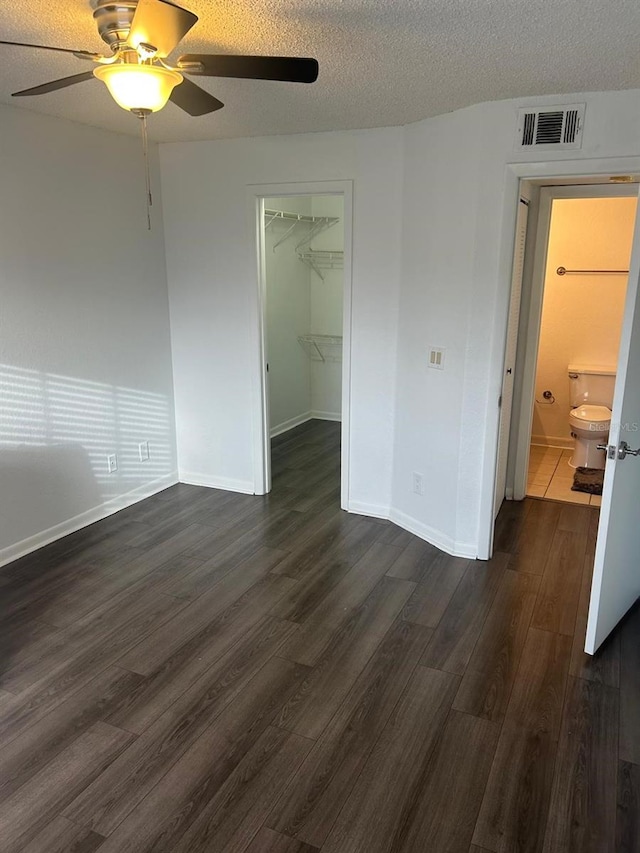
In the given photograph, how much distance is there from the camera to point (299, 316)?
635 centimetres

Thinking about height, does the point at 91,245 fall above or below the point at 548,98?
below

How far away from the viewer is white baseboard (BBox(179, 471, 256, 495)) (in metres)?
4.58

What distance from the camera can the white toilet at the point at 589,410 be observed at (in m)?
4.86

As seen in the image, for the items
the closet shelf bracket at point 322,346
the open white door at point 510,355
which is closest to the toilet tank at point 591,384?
the open white door at point 510,355

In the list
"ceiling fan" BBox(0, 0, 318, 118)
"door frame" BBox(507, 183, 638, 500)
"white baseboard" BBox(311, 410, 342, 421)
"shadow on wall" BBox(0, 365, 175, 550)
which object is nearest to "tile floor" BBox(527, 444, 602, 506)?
"door frame" BBox(507, 183, 638, 500)

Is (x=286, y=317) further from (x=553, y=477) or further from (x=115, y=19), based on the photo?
(x=115, y=19)

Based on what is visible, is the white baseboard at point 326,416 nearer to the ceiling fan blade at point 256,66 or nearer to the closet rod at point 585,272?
the closet rod at point 585,272

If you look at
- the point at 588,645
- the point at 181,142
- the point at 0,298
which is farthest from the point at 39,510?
the point at 588,645

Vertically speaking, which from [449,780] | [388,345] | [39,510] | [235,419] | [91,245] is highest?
[91,245]

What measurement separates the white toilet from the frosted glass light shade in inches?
157

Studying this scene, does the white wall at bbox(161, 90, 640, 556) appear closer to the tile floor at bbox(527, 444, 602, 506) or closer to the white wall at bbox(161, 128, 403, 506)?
the white wall at bbox(161, 128, 403, 506)

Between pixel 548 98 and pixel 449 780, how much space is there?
2.94 metres

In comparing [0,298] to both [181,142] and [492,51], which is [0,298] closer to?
[181,142]

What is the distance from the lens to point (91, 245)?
12.4 ft
